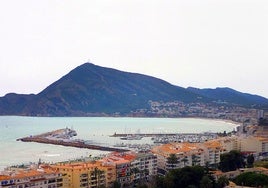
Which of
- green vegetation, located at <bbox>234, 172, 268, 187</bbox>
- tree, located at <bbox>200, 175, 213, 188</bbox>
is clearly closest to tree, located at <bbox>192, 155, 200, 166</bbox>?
green vegetation, located at <bbox>234, 172, 268, 187</bbox>

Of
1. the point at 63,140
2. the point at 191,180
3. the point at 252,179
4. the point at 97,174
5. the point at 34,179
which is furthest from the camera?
the point at 63,140

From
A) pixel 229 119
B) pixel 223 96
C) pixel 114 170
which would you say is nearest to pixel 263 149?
pixel 114 170

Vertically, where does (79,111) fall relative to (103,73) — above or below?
below

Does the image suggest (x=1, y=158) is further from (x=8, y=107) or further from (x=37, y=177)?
(x=8, y=107)

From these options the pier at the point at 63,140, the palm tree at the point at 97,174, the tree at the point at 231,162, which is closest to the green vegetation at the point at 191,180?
the palm tree at the point at 97,174

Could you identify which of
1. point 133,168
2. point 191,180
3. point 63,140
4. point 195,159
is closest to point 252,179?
point 191,180

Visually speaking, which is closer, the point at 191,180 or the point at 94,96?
the point at 191,180

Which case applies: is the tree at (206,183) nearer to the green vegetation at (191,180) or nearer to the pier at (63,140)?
the green vegetation at (191,180)

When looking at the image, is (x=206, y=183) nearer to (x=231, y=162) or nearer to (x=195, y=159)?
(x=231, y=162)
